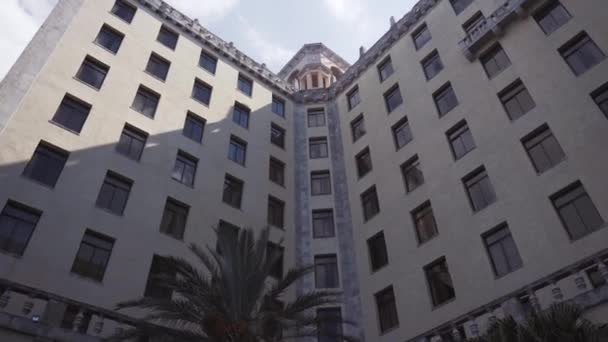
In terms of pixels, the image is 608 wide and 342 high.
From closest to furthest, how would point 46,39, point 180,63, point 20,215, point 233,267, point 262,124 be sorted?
1. point 233,267
2. point 20,215
3. point 46,39
4. point 180,63
5. point 262,124

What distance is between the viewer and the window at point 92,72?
2635 centimetres

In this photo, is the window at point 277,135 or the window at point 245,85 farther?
the window at point 245,85

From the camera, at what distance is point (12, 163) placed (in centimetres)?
2089

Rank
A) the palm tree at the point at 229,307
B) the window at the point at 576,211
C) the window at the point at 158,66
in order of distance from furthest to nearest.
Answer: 1. the window at the point at 158,66
2. the window at the point at 576,211
3. the palm tree at the point at 229,307

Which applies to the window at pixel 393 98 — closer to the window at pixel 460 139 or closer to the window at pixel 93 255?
the window at pixel 460 139

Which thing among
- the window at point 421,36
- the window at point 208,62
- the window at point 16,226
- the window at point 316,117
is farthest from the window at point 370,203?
the window at point 16,226

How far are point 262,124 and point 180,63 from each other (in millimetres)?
6642

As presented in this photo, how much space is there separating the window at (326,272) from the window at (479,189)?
8.57 metres

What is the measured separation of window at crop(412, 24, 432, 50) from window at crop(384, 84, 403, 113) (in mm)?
3174

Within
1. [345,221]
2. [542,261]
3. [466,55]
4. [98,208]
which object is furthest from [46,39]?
[542,261]

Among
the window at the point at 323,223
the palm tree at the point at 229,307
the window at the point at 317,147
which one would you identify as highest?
the window at the point at 317,147

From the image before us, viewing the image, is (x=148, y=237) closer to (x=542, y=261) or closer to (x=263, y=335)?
(x=263, y=335)

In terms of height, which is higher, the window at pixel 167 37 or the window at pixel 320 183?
the window at pixel 167 37

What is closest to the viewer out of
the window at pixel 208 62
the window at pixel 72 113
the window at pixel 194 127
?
the window at pixel 72 113
